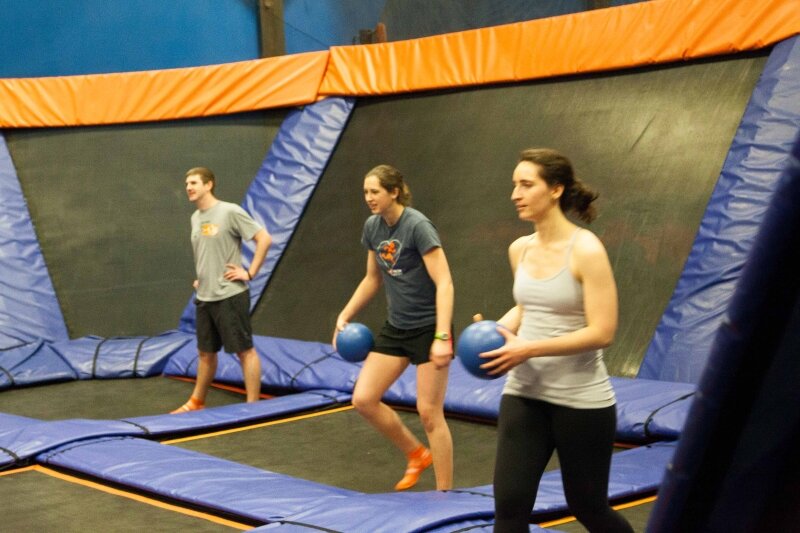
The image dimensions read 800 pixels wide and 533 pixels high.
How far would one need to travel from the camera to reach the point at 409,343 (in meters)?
3.46

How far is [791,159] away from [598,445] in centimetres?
127

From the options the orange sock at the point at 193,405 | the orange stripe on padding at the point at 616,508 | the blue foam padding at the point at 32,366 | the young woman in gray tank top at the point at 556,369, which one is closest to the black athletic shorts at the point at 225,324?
the orange sock at the point at 193,405

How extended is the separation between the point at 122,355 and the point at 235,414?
5.99ft

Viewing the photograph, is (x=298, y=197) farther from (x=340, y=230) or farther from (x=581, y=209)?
(x=581, y=209)

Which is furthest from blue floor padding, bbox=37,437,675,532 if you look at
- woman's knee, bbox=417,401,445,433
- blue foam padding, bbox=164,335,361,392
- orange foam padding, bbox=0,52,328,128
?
orange foam padding, bbox=0,52,328,128

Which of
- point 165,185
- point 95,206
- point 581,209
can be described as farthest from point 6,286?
point 581,209

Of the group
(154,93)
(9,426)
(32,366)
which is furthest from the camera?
(154,93)

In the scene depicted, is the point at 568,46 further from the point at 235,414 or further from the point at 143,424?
the point at 143,424

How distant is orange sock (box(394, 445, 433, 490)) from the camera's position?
12.3ft

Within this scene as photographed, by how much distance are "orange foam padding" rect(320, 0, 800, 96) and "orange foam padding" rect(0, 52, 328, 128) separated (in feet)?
1.19

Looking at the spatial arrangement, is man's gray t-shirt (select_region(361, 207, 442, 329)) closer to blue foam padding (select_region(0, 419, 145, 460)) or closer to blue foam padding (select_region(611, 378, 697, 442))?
blue foam padding (select_region(611, 378, 697, 442))

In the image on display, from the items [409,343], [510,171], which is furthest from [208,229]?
[409,343]

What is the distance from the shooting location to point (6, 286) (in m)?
6.87

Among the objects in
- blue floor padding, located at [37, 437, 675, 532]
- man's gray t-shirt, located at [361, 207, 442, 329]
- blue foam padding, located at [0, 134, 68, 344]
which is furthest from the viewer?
blue foam padding, located at [0, 134, 68, 344]
